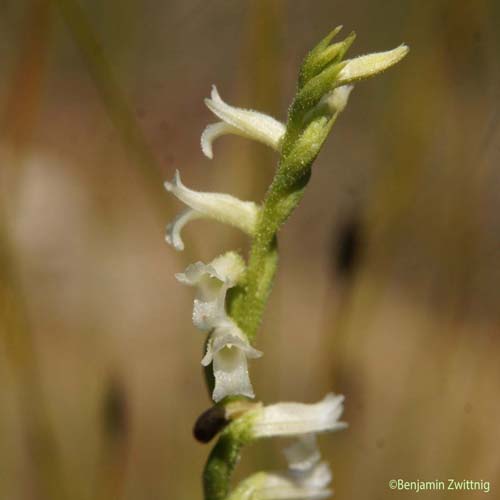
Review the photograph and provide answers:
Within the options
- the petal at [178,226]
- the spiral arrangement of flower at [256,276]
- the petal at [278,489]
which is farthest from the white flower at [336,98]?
→ the petal at [278,489]

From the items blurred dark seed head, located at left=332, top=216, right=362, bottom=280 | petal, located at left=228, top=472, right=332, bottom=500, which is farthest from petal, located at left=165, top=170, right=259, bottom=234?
blurred dark seed head, located at left=332, top=216, right=362, bottom=280

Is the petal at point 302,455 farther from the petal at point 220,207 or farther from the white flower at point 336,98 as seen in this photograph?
the white flower at point 336,98

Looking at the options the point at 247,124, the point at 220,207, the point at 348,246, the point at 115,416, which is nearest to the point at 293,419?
the point at 220,207

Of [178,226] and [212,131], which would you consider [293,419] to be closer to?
[178,226]

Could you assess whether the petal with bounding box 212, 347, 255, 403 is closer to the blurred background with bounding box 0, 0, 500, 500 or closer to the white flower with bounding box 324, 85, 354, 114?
the white flower with bounding box 324, 85, 354, 114

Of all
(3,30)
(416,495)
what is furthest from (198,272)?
(3,30)

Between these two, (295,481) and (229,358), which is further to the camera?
(295,481)

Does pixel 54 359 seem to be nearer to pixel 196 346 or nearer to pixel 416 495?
pixel 196 346
